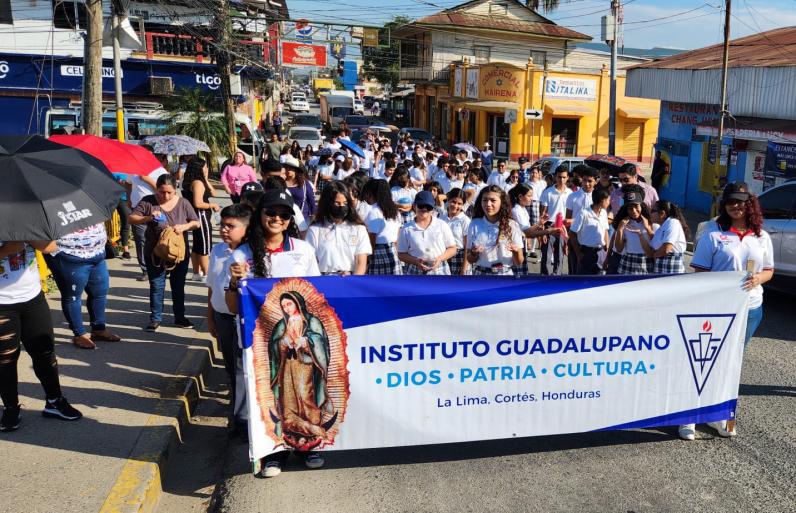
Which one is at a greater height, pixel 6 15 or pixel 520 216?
pixel 6 15

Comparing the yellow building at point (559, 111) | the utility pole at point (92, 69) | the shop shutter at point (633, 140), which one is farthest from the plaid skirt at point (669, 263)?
the shop shutter at point (633, 140)

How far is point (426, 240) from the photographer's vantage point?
275 inches

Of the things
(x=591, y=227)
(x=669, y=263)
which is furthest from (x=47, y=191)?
(x=591, y=227)

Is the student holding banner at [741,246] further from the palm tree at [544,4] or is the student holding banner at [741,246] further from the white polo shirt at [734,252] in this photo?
the palm tree at [544,4]

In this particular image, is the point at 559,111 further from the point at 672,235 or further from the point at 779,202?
the point at 672,235

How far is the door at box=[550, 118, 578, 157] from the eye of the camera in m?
36.6

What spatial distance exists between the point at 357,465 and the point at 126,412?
1946mm

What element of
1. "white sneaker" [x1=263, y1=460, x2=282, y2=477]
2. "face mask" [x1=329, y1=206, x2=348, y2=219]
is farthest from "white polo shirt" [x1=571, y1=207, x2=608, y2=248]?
"white sneaker" [x1=263, y1=460, x2=282, y2=477]

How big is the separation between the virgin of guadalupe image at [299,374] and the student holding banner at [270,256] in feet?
0.87

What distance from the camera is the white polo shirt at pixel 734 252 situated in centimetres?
590

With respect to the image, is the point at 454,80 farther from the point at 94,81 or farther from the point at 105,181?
the point at 105,181

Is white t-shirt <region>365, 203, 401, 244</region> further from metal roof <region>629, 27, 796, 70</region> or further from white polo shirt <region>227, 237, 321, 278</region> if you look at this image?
metal roof <region>629, 27, 796, 70</region>

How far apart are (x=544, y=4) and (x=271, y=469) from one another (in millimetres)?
58177

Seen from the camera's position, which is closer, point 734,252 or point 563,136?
point 734,252
